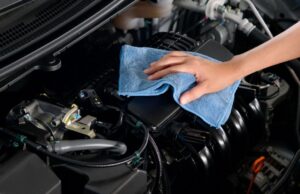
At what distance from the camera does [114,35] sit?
1.27 metres

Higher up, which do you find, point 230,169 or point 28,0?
point 28,0

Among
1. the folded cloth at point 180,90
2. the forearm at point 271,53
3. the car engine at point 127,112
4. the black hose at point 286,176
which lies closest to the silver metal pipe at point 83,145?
the car engine at point 127,112

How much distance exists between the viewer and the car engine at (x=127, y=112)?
2.73ft

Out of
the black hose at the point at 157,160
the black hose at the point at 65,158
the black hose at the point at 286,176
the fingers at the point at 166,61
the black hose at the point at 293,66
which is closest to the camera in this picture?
the black hose at the point at 65,158

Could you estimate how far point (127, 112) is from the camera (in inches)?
38.2

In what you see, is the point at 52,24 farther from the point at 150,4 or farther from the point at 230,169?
the point at 230,169

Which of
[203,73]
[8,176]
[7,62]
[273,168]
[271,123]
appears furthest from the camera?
[271,123]

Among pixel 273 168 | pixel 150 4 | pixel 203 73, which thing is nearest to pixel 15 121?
pixel 203 73

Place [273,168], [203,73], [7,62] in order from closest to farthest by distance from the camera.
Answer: [7,62] < [203,73] < [273,168]

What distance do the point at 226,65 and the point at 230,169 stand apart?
0.34 m

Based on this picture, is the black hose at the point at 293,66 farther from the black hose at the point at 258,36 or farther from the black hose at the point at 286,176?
the black hose at the point at 286,176

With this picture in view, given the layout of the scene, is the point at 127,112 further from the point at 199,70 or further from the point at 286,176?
the point at 286,176

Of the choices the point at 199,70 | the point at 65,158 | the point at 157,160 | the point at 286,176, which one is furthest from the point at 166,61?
the point at 286,176

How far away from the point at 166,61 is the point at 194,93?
10 centimetres
